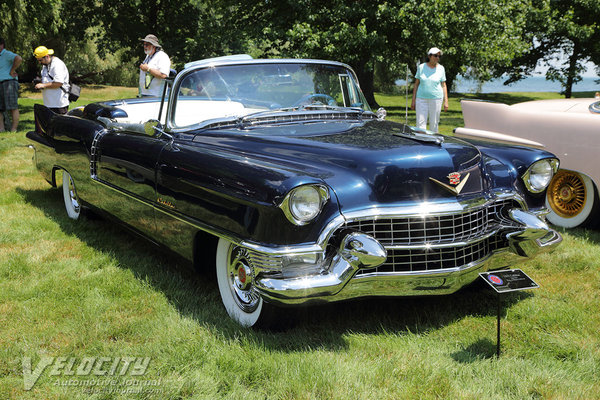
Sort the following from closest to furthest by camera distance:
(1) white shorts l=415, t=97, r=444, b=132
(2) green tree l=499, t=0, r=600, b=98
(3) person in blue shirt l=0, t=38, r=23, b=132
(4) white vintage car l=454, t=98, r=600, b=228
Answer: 1. (4) white vintage car l=454, t=98, r=600, b=228
2. (1) white shorts l=415, t=97, r=444, b=132
3. (3) person in blue shirt l=0, t=38, r=23, b=132
4. (2) green tree l=499, t=0, r=600, b=98

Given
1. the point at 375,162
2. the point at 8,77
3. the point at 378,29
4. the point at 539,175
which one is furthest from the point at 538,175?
the point at 378,29

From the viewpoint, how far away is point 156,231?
12.7 ft

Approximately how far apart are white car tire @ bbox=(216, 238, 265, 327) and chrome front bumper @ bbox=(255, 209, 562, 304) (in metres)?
0.27

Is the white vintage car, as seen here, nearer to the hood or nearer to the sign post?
the hood

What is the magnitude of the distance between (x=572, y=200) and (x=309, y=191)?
348 cm

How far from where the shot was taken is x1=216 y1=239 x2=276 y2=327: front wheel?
120 inches

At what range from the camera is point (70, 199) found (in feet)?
18.7

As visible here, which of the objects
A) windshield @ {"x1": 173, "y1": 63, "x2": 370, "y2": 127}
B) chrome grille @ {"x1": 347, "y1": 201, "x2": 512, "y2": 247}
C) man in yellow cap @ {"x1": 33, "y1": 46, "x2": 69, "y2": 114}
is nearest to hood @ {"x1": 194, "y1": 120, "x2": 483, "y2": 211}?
chrome grille @ {"x1": 347, "y1": 201, "x2": 512, "y2": 247}

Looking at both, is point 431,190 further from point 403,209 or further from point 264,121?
point 264,121

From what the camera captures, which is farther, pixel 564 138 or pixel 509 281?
pixel 564 138

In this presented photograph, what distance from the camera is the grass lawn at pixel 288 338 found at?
2.58m

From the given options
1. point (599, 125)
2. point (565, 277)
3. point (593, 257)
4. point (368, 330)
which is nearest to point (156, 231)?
point (368, 330)

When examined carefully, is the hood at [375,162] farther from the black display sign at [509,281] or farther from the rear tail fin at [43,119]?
the rear tail fin at [43,119]

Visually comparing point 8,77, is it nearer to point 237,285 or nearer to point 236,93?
point 236,93
